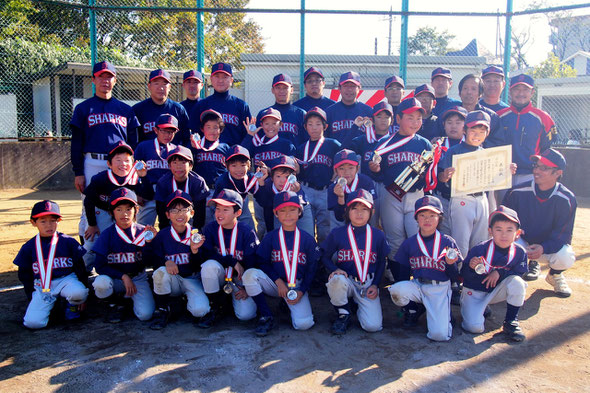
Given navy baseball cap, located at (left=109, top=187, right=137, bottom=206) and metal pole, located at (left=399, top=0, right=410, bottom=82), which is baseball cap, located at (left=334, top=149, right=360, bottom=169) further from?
metal pole, located at (left=399, top=0, right=410, bottom=82)

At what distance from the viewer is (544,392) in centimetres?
303

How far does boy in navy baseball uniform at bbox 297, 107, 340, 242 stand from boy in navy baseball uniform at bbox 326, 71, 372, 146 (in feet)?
1.22

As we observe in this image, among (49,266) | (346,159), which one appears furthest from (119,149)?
(346,159)

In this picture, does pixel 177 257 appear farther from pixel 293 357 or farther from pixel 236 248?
pixel 293 357

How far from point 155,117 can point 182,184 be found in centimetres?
112

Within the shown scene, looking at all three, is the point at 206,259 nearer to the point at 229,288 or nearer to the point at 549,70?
the point at 229,288

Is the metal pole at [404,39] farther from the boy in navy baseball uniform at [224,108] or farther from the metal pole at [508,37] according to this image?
the boy in navy baseball uniform at [224,108]

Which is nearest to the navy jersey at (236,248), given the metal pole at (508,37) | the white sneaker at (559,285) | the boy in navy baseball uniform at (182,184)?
the boy in navy baseball uniform at (182,184)

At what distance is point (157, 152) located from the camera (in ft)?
16.6

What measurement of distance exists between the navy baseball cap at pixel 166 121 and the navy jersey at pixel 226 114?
66cm

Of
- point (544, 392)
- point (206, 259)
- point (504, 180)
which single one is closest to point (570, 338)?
point (544, 392)

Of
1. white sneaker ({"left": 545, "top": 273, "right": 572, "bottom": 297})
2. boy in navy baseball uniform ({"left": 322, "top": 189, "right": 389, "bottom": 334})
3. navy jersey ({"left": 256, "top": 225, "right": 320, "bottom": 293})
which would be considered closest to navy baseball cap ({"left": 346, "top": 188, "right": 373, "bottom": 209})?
boy in navy baseball uniform ({"left": 322, "top": 189, "right": 389, "bottom": 334})

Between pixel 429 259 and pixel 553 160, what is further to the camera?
pixel 553 160

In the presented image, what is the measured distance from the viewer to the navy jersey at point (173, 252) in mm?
4371
